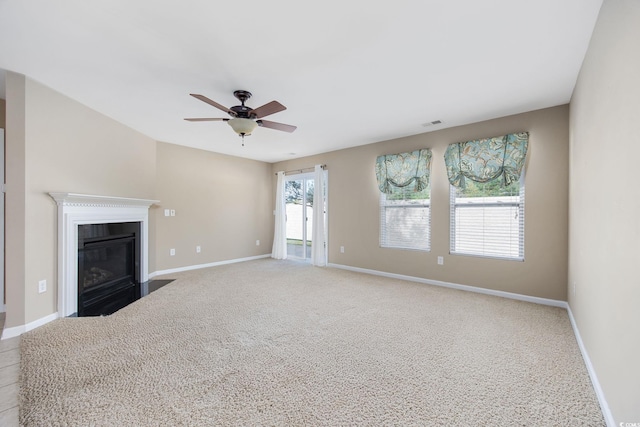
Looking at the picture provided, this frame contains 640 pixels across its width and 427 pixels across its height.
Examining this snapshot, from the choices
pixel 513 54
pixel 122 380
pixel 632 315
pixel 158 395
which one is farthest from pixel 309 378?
pixel 513 54

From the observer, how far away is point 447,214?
4.01 metres

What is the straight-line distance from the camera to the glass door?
20.2 ft

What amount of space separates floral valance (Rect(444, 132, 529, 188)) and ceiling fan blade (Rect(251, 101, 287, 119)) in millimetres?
2746

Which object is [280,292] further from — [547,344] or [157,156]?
[157,156]

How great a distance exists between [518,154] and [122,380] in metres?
4.61

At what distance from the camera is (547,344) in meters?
2.27

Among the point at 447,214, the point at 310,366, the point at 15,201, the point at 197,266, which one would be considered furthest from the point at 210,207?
the point at 447,214

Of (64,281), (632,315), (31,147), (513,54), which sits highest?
(513,54)

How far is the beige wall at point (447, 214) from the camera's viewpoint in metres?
3.17

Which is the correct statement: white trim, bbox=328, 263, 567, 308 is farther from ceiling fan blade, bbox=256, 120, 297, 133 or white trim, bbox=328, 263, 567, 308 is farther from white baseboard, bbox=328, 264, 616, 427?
ceiling fan blade, bbox=256, 120, 297, 133

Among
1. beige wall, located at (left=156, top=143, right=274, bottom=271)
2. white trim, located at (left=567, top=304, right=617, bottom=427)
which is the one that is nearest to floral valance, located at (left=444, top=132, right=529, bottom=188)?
white trim, located at (left=567, top=304, right=617, bottom=427)

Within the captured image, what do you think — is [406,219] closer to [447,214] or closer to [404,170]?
[447,214]

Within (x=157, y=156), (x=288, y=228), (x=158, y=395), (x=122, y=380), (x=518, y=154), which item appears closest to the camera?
(x=158, y=395)

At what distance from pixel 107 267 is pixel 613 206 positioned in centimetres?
524
